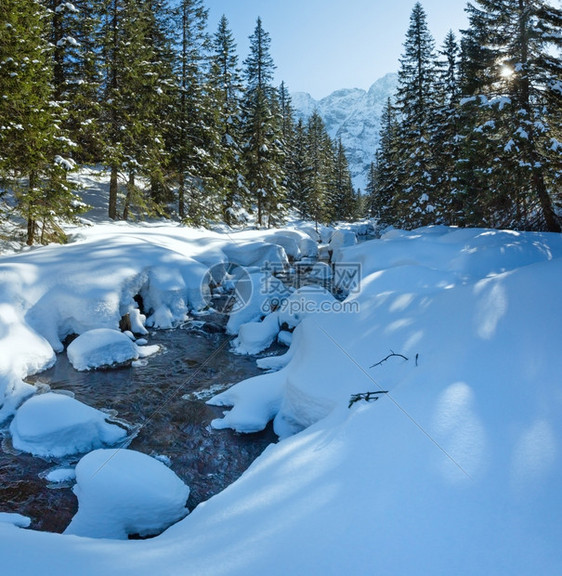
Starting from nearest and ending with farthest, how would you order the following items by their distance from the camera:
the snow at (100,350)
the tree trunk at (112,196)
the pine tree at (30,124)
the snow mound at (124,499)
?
the snow mound at (124,499), the snow at (100,350), the pine tree at (30,124), the tree trunk at (112,196)

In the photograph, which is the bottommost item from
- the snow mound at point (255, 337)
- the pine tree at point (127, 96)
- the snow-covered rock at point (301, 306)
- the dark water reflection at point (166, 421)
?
the dark water reflection at point (166, 421)

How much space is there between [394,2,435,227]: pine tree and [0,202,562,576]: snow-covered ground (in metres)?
17.9

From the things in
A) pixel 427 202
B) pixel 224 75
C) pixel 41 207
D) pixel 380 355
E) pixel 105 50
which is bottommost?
pixel 380 355

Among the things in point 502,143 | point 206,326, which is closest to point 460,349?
point 206,326

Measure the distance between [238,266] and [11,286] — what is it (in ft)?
32.7

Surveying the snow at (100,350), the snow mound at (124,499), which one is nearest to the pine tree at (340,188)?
the snow at (100,350)

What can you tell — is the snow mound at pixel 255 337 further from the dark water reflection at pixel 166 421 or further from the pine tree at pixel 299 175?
the pine tree at pixel 299 175

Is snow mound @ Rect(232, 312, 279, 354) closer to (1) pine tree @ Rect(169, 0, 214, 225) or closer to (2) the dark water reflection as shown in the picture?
(2) the dark water reflection

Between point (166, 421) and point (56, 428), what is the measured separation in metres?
1.67

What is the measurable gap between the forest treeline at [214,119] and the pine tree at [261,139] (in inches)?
4.9

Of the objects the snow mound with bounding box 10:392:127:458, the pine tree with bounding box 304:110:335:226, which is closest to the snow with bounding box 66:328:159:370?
the snow mound with bounding box 10:392:127:458

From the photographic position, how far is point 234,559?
2.31 meters

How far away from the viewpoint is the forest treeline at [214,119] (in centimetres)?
1137

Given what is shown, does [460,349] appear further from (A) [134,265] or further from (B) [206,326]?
(A) [134,265]
